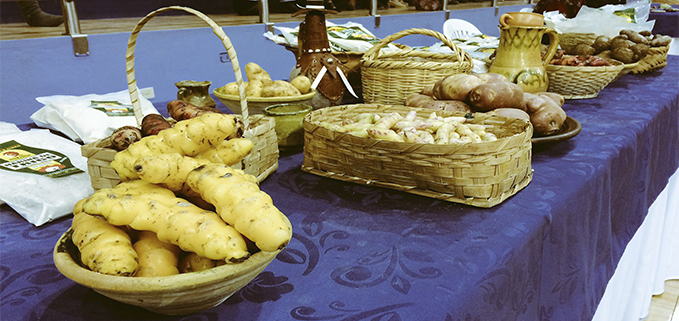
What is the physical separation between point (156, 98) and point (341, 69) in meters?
1.83

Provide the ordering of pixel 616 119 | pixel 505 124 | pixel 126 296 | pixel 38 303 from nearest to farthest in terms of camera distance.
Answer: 1. pixel 126 296
2. pixel 38 303
3. pixel 505 124
4. pixel 616 119

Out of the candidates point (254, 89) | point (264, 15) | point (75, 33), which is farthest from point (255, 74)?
point (264, 15)

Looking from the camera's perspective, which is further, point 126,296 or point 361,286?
point 361,286

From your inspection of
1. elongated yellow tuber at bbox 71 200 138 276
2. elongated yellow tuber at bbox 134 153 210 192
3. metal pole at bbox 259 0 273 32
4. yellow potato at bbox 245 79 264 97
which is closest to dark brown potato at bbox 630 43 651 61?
yellow potato at bbox 245 79 264 97

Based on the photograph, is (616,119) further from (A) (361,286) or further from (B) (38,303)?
(B) (38,303)

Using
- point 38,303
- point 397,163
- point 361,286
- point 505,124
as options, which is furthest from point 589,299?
point 38,303

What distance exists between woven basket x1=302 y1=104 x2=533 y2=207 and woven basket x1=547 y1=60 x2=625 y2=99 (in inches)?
31.2

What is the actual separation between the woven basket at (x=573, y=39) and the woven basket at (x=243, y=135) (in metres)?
1.77

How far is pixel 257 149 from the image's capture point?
33.2 inches

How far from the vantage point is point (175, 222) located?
1.53 feet

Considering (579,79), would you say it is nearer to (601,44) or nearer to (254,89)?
(601,44)

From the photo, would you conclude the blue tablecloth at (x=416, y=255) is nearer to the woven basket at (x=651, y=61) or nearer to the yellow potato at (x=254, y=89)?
the yellow potato at (x=254, y=89)

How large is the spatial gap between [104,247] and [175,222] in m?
0.07

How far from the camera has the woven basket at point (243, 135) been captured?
0.72 meters
